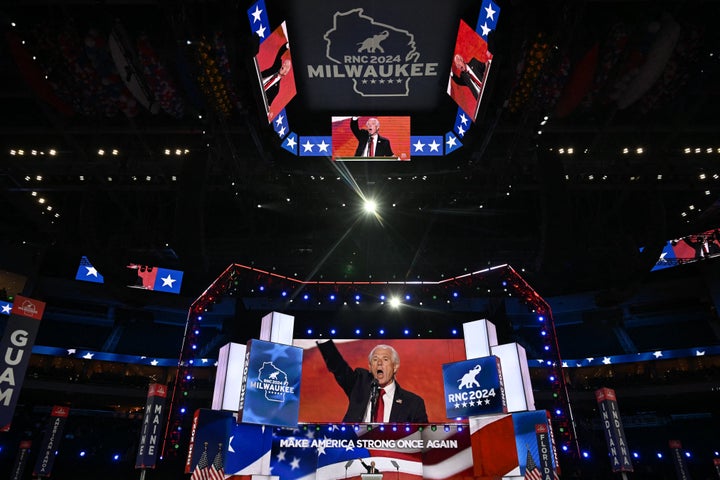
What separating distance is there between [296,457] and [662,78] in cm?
1299

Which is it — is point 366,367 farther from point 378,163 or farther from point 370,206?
point 378,163

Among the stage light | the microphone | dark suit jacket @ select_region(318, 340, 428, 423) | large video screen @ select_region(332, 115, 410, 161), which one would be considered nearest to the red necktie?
the microphone

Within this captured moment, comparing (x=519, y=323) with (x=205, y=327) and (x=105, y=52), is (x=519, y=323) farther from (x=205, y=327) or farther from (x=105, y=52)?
(x=105, y=52)

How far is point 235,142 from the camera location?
11.1 meters

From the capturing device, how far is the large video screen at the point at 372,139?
9.79 metres

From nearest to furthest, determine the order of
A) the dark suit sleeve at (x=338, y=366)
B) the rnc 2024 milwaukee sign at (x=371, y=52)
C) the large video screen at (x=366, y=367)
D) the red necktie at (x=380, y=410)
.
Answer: the rnc 2024 milwaukee sign at (x=371, y=52) → the red necktie at (x=380, y=410) → the large video screen at (x=366, y=367) → the dark suit sleeve at (x=338, y=366)

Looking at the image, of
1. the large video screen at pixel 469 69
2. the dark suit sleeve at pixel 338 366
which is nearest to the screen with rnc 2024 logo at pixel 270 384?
the dark suit sleeve at pixel 338 366

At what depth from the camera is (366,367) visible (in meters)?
14.5

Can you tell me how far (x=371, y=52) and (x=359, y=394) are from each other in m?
10.1

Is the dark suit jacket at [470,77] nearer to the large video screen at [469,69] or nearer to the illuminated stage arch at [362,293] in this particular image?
the large video screen at [469,69]

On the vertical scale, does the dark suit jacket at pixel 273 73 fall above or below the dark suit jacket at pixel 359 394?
above

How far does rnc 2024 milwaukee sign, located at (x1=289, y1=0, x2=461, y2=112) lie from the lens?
8125 millimetres

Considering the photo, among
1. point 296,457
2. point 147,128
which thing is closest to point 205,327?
point 296,457

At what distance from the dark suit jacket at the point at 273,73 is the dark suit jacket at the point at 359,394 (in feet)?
28.7
